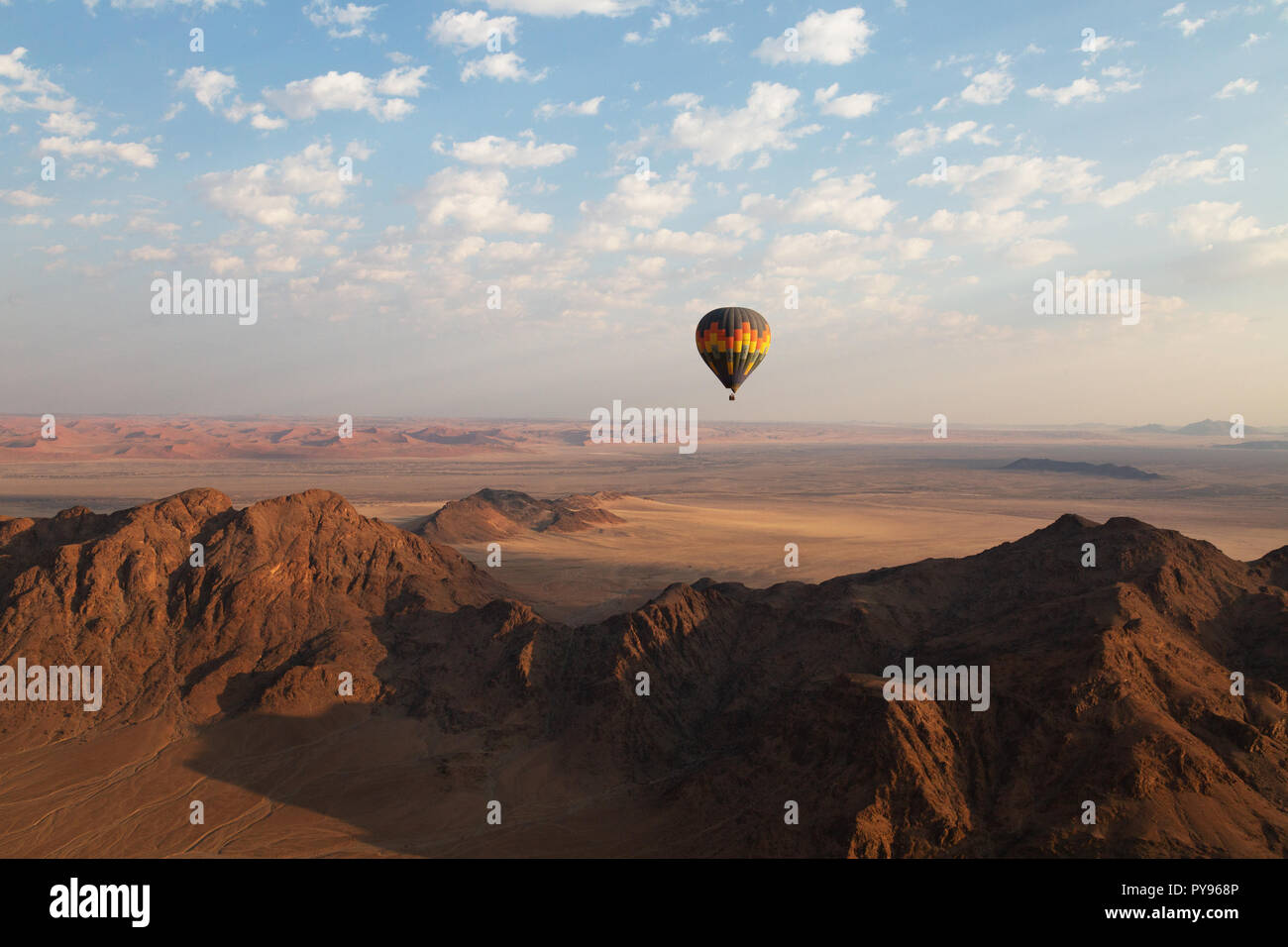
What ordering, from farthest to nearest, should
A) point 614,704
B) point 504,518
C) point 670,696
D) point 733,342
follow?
point 504,518, point 733,342, point 670,696, point 614,704

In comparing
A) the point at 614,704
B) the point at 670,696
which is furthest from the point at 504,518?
the point at 614,704

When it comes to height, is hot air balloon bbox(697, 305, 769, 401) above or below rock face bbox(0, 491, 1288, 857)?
above

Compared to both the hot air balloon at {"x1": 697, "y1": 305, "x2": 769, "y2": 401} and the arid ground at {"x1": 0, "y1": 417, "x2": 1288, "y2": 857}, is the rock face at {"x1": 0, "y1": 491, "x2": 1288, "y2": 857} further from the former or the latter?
the hot air balloon at {"x1": 697, "y1": 305, "x2": 769, "y2": 401}

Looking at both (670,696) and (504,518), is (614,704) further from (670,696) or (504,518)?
(504,518)

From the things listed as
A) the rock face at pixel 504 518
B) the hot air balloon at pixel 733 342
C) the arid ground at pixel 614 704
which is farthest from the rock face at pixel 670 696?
the rock face at pixel 504 518

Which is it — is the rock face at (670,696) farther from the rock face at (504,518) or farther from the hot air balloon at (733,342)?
the rock face at (504,518)

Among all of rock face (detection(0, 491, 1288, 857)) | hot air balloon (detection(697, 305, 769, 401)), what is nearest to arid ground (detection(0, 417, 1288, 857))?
rock face (detection(0, 491, 1288, 857))
